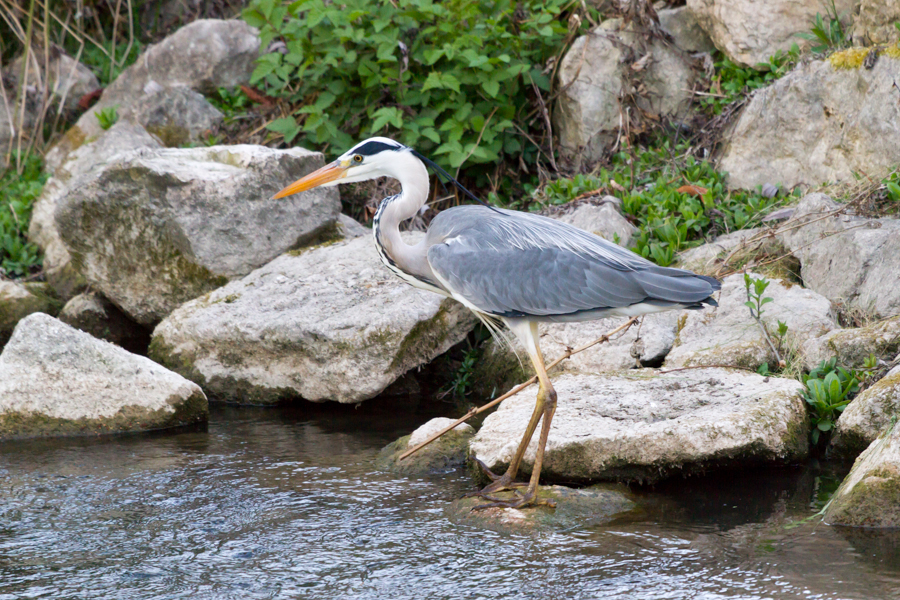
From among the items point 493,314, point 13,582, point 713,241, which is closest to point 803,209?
point 713,241

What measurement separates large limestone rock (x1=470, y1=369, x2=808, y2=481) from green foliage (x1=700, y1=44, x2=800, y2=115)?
3.20 metres

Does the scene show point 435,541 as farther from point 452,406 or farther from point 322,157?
point 322,157

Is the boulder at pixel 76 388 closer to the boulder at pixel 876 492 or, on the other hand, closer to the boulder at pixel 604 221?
the boulder at pixel 604 221

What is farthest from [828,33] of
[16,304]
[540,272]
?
[16,304]

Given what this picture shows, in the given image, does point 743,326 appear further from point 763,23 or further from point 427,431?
point 763,23

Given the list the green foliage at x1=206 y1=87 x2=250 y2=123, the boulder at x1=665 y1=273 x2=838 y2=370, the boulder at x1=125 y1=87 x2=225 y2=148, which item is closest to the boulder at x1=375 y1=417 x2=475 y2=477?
the boulder at x1=665 y1=273 x2=838 y2=370

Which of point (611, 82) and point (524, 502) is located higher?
point (611, 82)

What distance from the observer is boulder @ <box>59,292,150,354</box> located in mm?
6754

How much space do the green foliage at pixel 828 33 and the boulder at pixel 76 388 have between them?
515 cm

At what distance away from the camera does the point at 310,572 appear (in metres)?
3.36

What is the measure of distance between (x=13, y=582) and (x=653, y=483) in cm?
265

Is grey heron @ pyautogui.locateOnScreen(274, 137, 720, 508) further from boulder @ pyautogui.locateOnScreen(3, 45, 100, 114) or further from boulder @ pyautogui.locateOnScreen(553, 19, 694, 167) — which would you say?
boulder @ pyautogui.locateOnScreen(3, 45, 100, 114)

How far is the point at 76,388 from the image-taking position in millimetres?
5191

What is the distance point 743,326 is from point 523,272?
164 cm
